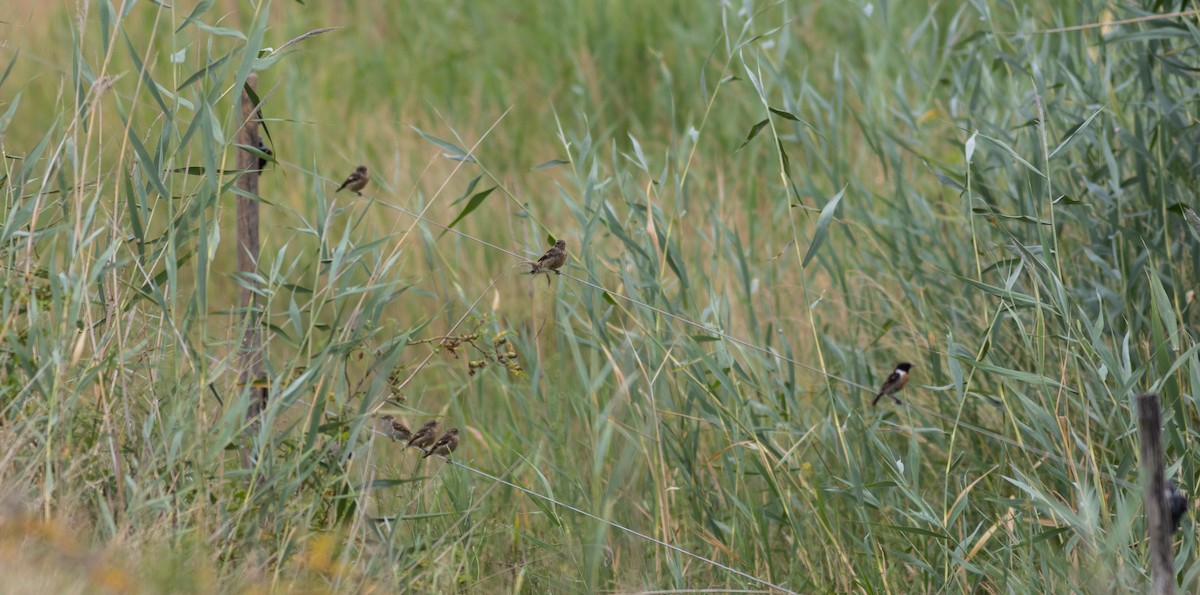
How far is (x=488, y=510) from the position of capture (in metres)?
3.17

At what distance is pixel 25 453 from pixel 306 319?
2.30m

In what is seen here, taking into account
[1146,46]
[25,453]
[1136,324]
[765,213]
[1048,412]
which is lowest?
[765,213]

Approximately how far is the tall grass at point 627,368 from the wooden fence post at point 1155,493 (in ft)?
1.64

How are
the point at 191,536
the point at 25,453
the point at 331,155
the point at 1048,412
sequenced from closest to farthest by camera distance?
the point at 191,536 → the point at 25,453 → the point at 1048,412 → the point at 331,155

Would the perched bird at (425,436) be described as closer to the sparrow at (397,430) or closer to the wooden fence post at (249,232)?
the sparrow at (397,430)

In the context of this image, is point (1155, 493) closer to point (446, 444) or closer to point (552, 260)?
point (552, 260)

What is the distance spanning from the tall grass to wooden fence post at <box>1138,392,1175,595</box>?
0.50 meters

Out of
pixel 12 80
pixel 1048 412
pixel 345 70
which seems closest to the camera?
pixel 1048 412

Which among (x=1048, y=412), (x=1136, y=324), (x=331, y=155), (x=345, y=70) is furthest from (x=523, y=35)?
(x=1048, y=412)

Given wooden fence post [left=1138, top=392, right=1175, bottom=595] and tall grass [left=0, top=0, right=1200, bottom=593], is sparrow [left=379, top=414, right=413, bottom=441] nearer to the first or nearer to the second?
tall grass [left=0, top=0, right=1200, bottom=593]

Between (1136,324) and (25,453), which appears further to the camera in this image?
(1136,324)

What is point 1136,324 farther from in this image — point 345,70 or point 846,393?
point 345,70

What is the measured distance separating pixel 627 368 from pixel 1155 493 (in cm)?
108

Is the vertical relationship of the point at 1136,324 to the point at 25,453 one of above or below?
below
